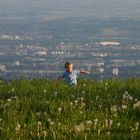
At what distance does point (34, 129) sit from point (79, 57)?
131891 mm

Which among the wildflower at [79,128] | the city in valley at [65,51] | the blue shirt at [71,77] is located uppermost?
the wildflower at [79,128]

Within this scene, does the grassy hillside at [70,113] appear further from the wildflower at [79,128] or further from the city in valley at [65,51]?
the city in valley at [65,51]

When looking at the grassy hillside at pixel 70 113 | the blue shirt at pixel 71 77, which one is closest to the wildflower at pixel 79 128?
the grassy hillside at pixel 70 113

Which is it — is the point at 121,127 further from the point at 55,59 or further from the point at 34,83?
the point at 55,59

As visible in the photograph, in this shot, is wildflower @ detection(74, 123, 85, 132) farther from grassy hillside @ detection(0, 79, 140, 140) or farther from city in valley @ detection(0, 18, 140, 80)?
city in valley @ detection(0, 18, 140, 80)

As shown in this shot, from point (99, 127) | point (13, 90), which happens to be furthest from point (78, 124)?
point (13, 90)

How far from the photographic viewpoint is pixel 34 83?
18062mm

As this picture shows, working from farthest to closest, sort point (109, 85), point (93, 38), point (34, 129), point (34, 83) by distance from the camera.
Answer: point (93, 38) → point (34, 83) → point (109, 85) → point (34, 129)

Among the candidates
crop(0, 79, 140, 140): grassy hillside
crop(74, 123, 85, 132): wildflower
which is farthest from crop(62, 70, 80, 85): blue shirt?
crop(74, 123, 85, 132): wildflower

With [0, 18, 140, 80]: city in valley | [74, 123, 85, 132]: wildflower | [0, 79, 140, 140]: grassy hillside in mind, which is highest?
[74, 123, 85, 132]: wildflower

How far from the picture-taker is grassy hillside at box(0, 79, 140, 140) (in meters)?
10.9

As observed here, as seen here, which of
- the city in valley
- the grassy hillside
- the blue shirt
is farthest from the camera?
the city in valley

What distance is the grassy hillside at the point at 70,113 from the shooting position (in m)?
10.9

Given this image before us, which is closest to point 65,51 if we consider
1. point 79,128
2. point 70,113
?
point 70,113
